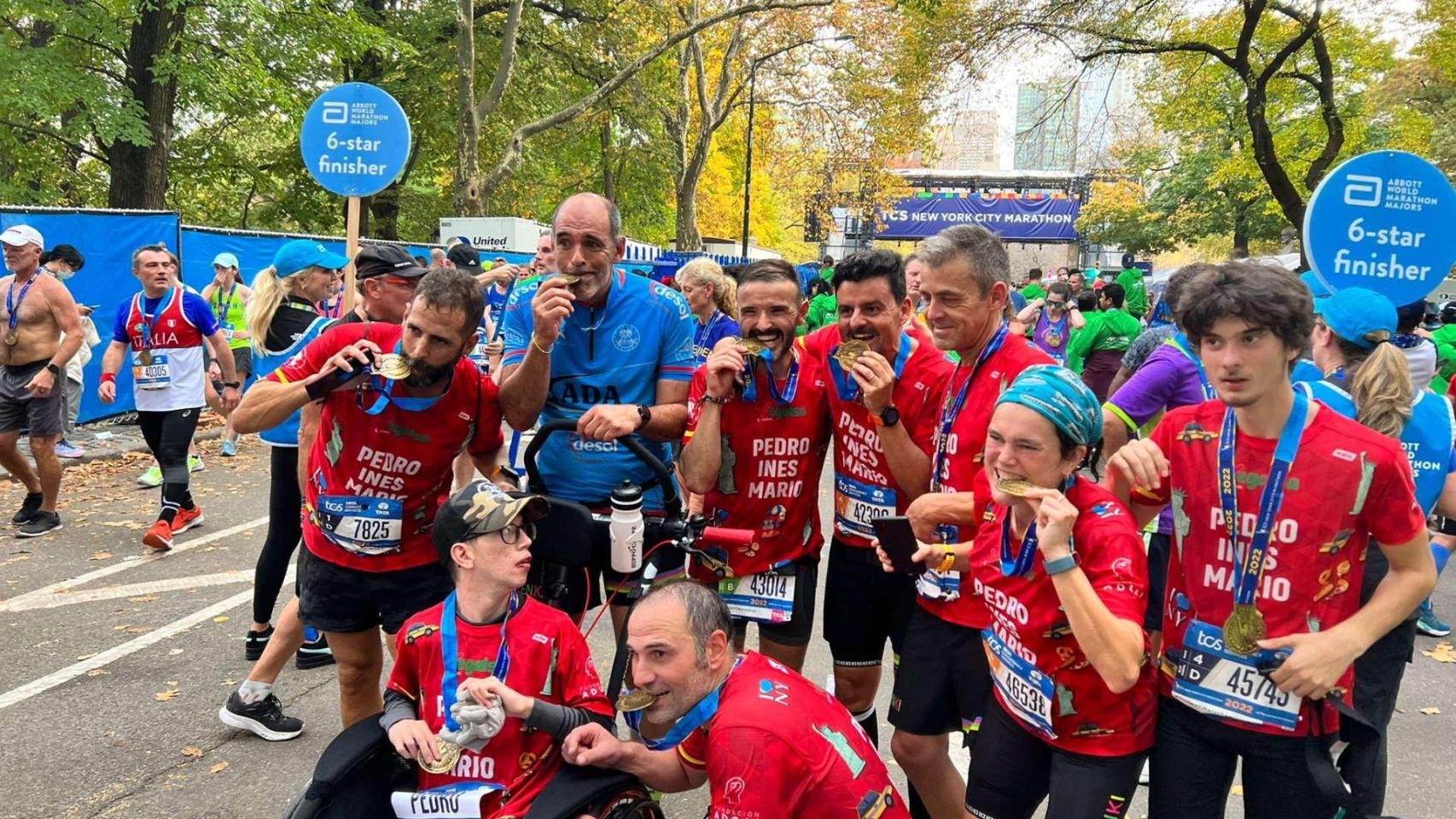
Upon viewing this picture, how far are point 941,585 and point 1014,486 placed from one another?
833 millimetres

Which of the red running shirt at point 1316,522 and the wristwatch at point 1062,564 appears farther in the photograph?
the red running shirt at point 1316,522

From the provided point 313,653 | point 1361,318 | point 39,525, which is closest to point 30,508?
point 39,525

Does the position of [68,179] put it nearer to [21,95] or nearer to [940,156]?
[21,95]

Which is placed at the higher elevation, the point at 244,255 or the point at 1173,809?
the point at 244,255

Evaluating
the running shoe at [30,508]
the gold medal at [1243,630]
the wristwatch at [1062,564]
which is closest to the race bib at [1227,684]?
the gold medal at [1243,630]

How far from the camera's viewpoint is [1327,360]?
3668 mm

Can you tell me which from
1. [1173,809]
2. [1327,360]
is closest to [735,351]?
[1173,809]

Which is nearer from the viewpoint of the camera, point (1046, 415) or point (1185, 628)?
point (1046, 415)

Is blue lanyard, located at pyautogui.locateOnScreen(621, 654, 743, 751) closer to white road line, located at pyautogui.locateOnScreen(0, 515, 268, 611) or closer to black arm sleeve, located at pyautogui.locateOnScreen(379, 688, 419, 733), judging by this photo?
black arm sleeve, located at pyautogui.locateOnScreen(379, 688, 419, 733)

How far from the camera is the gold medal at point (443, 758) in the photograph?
7.80 ft

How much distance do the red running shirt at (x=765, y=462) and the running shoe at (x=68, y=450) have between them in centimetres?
806

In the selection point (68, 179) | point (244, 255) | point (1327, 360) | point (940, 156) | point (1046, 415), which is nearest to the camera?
point (1046, 415)

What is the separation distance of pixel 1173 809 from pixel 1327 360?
2314 mm

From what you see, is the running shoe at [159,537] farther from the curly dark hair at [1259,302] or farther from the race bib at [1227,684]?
the curly dark hair at [1259,302]
